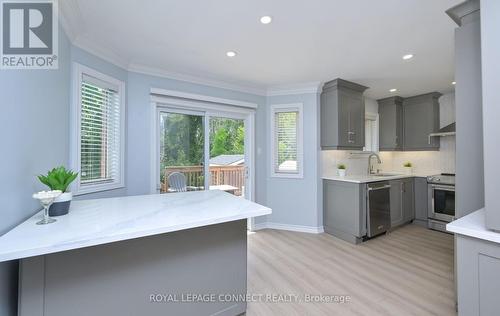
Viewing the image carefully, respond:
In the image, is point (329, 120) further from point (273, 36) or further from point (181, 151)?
point (181, 151)

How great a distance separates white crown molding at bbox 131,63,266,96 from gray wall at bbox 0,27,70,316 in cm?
119

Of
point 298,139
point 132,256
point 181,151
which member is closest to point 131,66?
point 181,151

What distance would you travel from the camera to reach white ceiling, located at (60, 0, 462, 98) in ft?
5.89

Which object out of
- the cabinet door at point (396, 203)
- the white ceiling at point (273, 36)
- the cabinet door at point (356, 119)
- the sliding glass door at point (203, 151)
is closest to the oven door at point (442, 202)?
the cabinet door at point (396, 203)

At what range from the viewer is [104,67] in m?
2.54

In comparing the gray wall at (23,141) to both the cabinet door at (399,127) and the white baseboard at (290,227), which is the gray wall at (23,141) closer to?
the white baseboard at (290,227)

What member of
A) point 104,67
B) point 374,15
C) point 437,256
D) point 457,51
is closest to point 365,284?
point 437,256

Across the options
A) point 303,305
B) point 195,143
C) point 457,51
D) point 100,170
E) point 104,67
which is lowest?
point 303,305

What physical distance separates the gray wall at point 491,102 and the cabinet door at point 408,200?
10.8ft

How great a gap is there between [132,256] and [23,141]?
0.95m

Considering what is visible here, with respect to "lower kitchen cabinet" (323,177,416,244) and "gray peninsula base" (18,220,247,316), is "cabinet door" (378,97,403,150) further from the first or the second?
"gray peninsula base" (18,220,247,316)

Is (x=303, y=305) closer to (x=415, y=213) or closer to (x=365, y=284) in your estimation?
(x=365, y=284)

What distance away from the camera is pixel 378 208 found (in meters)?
3.52

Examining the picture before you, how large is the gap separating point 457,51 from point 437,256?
8.09ft
